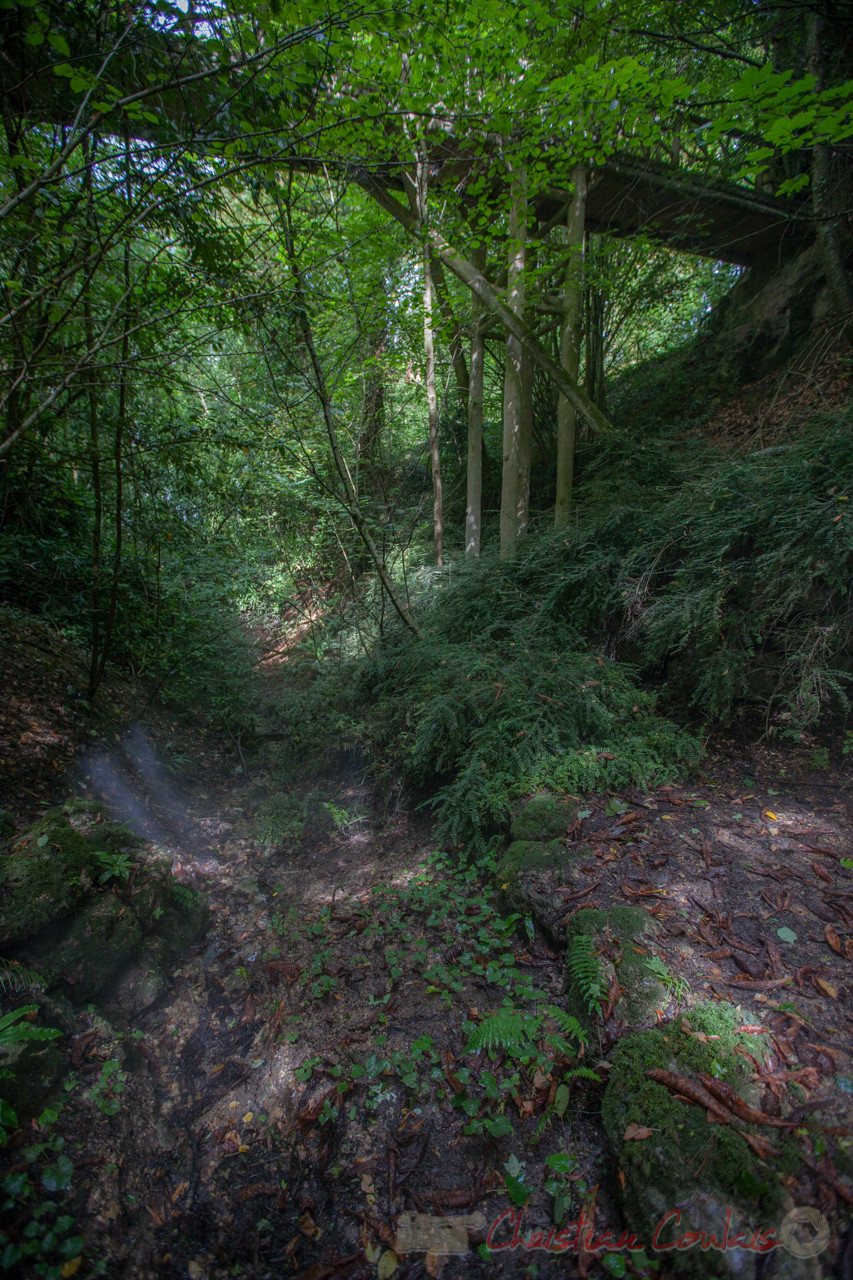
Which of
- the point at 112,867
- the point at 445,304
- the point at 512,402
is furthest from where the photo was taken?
the point at 445,304

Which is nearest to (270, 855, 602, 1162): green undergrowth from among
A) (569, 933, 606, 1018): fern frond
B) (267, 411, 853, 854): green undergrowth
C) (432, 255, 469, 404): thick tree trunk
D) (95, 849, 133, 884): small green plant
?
(569, 933, 606, 1018): fern frond

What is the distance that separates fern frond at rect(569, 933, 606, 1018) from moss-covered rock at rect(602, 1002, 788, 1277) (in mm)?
166

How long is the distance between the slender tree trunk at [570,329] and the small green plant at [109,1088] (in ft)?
17.4

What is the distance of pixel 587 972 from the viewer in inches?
84.0

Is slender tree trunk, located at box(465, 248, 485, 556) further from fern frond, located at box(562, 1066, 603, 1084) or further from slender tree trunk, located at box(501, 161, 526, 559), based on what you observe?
fern frond, located at box(562, 1066, 603, 1084)

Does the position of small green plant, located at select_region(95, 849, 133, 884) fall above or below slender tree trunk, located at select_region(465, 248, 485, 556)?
below

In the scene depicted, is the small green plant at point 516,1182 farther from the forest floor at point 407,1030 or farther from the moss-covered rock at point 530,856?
the moss-covered rock at point 530,856

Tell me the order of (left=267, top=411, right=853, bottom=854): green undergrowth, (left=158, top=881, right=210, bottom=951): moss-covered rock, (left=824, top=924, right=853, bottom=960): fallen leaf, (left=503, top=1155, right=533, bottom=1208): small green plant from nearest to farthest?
(left=503, top=1155, right=533, bottom=1208): small green plant
(left=824, top=924, right=853, bottom=960): fallen leaf
(left=158, top=881, right=210, bottom=951): moss-covered rock
(left=267, top=411, right=853, bottom=854): green undergrowth

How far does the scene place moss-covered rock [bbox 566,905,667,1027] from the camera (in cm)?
202

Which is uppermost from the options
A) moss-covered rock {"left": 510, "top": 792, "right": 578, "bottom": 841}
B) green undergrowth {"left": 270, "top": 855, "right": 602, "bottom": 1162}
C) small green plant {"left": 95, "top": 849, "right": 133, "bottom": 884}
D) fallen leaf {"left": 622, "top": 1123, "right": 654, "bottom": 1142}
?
small green plant {"left": 95, "top": 849, "right": 133, "bottom": 884}

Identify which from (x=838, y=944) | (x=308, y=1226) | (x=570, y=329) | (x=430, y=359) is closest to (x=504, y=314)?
(x=570, y=329)

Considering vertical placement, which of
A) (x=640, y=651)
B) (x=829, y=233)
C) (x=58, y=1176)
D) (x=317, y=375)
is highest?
(x=829, y=233)

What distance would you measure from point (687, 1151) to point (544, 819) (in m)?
1.64

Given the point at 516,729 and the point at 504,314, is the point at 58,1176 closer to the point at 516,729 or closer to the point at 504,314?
the point at 516,729
